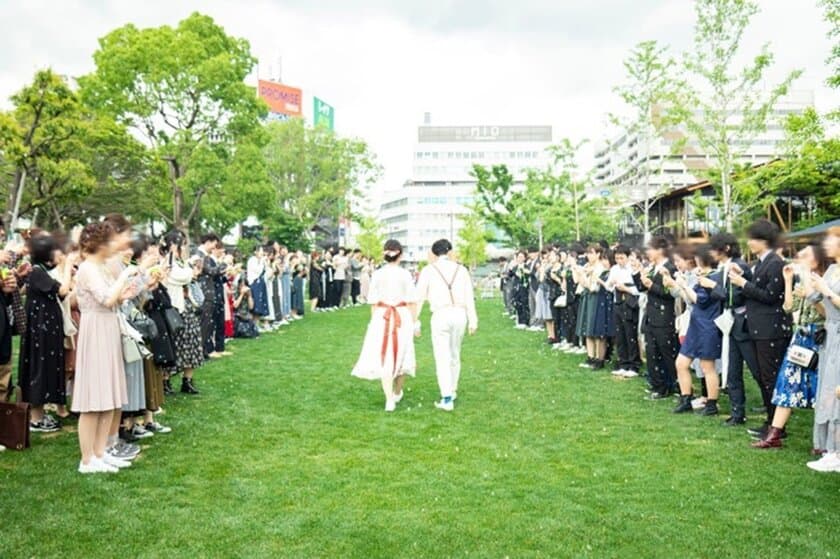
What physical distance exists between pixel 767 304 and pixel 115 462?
596cm

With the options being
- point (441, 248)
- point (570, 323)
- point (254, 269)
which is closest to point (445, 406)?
point (441, 248)

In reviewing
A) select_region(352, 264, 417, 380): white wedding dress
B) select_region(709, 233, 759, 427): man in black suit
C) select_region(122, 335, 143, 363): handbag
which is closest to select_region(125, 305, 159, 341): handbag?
select_region(122, 335, 143, 363): handbag

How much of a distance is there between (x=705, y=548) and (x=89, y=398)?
447 centimetres

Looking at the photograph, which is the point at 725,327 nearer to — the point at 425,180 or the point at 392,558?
the point at 392,558

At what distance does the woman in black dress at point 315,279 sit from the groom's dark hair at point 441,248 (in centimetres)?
1615

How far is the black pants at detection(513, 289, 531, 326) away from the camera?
19.7 m

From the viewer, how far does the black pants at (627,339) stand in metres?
10.9

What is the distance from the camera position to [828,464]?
19.9 feet

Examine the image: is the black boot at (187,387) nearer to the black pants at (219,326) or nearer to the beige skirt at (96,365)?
the black pants at (219,326)

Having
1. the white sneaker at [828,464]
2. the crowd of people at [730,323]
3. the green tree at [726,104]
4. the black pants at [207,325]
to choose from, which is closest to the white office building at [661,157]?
the green tree at [726,104]

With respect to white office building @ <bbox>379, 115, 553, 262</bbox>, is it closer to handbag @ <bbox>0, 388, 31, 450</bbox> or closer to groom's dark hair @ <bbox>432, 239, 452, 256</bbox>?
groom's dark hair @ <bbox>432, 239, 452, 256</bbox>

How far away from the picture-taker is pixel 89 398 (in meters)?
5.76

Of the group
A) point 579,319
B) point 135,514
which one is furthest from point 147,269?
point 579,319

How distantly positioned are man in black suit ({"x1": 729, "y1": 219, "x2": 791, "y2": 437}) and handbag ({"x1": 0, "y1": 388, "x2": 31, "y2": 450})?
6.59 meters
